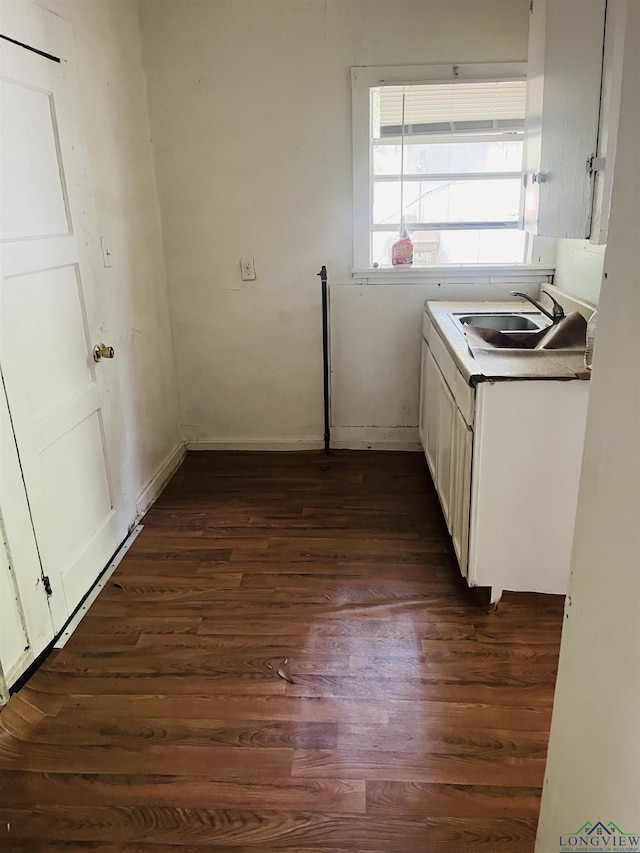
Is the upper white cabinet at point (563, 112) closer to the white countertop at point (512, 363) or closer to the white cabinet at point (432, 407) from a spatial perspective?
the white countertop at point (512, 363)

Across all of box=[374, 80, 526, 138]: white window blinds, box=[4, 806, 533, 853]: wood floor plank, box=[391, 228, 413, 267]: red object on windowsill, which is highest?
box=[374, 80, 526, 138]: white window blinds

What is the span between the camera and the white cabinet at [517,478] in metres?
2.07

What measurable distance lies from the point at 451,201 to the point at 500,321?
2.61 feet

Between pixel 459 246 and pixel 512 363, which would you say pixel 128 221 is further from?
pixel 512 363

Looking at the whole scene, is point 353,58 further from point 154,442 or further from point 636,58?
point 636,58

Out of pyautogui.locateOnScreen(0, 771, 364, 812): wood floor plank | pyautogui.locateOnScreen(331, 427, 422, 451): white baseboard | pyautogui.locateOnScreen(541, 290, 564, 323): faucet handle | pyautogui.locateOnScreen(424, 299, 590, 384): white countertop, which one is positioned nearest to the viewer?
pyautogui.locateOnScreen(0, 771, 364, 812): wood floor plank

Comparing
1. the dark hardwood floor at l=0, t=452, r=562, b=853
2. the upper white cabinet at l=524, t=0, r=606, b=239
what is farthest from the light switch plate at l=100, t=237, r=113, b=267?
the upper white cabinet at l=524, t=0, r=606, b=239

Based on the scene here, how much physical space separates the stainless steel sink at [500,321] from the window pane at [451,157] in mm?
866

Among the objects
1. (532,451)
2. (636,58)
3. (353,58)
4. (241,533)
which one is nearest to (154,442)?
(241,533)

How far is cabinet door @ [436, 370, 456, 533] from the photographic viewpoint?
2.60 metres

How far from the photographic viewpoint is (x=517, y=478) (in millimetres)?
2176

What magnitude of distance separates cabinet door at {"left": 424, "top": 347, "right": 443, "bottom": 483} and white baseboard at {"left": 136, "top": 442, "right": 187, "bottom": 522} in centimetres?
147

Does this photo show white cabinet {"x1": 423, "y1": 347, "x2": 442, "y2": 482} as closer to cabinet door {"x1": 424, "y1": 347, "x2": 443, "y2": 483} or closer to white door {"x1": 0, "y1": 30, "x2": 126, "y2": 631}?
cabinet door {"x1": 424, "y1": 347, "x2": 443, "y2": 483}

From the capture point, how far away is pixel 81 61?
8.25ft
